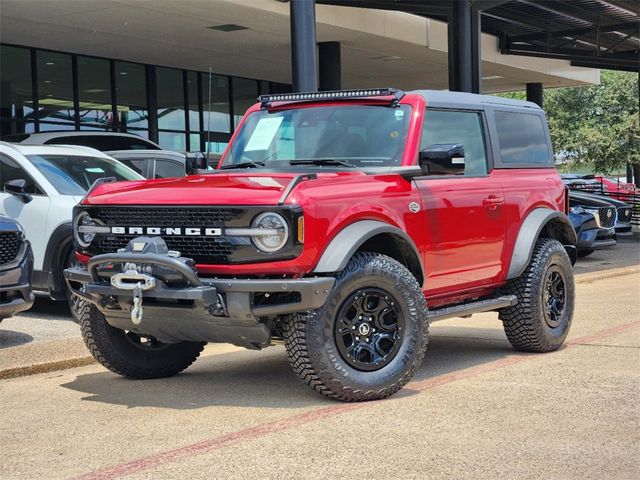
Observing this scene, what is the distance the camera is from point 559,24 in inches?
993

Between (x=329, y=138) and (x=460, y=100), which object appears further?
(x=460, y=100)

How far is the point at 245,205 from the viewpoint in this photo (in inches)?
219

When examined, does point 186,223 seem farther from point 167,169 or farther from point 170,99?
point 170,99

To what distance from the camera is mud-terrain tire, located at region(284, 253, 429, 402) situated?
5641 millimetres

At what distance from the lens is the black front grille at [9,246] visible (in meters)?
8.32

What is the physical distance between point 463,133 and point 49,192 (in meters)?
4.80

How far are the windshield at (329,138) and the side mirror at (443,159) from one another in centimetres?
20

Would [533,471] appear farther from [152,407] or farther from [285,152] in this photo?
[285,152]

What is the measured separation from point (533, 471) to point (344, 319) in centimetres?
174

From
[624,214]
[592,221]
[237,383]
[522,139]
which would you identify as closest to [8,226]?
[237,383]

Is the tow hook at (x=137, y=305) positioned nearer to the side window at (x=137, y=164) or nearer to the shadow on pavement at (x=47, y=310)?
the shadow on pavement at (x=47, y=310)

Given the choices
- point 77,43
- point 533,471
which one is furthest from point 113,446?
point 77,43

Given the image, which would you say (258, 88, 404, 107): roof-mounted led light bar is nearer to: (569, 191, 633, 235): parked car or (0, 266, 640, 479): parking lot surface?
(0, 266, 640, 479): parking lot surface

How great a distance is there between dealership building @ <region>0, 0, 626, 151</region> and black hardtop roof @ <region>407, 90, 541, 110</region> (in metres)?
7.56
